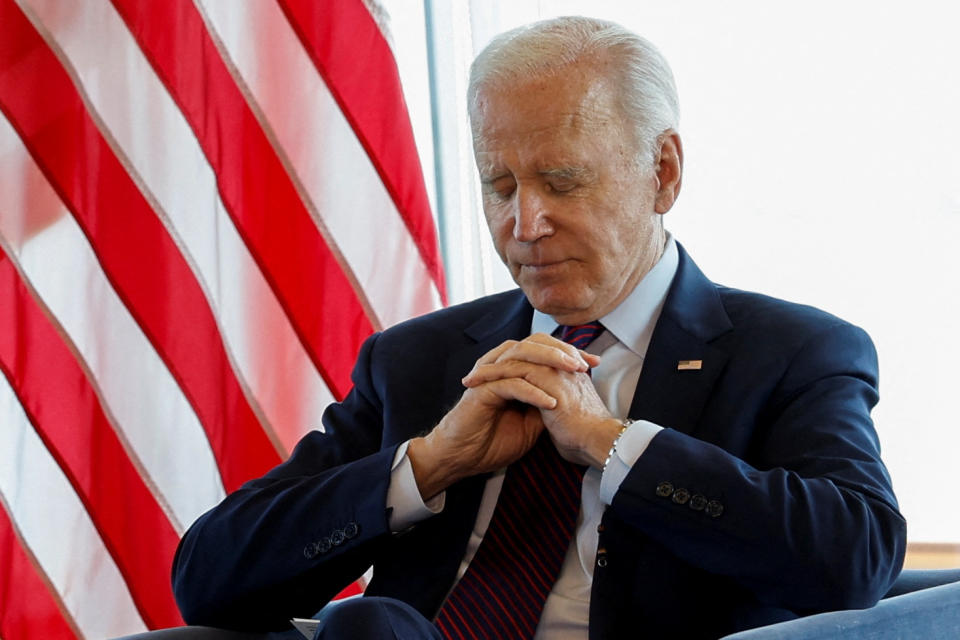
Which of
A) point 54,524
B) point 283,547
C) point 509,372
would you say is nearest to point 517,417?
point 509,372

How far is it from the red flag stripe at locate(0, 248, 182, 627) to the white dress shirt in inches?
40.8

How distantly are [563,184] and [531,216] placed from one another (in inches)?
2.8

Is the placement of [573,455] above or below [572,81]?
below

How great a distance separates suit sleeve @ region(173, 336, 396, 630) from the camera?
188 cm

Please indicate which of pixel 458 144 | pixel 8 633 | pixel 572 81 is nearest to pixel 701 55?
pixel 458 144

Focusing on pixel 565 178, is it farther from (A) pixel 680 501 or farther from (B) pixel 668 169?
(A) pixel 680 501

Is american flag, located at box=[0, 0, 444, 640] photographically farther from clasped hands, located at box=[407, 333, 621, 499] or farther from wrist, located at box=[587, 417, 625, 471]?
wrist, located at box=[587, 417, 625, 471]

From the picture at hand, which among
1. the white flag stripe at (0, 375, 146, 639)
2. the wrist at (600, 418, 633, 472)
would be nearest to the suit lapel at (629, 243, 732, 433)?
the wrist at (600, 418, 633, 472)

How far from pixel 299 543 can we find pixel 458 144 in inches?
59.9

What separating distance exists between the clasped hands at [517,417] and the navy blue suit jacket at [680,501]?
0.08 metres

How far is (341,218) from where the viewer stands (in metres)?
2.78

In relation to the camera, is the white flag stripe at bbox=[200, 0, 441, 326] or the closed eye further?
the white flag stripe at bbox=[200, 0, 441, 326]

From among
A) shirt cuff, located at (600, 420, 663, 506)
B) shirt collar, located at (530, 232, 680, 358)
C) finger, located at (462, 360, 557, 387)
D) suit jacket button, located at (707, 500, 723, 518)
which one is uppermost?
finger, located at (462, 360, 557, 387)

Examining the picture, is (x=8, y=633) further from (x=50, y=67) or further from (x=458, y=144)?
(x=458, y=144)
